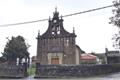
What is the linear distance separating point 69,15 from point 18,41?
5045 cm

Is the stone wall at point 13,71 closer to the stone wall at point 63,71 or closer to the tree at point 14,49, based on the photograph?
the stone wall at point 63,71

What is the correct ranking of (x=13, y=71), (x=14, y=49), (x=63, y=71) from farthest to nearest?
(x=14, y=49)
(x=63, y=71)
(x=13, y=71)

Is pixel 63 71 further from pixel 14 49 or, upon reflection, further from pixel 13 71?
pixel 14 49

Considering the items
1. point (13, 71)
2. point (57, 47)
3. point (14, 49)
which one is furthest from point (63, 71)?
point (14, 49)

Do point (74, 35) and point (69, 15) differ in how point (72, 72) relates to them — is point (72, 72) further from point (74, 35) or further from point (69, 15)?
point (74, 35)

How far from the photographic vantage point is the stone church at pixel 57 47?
1756 inches

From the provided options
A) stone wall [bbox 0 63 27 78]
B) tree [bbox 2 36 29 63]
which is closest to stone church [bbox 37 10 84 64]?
stone wall [bbox 0 63 27 78]

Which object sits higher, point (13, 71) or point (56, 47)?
point (56, 47)

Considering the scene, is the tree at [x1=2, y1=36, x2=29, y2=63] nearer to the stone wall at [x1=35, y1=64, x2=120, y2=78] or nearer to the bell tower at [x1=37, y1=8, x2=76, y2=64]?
the bell tower at [x1=37, y1=8, x2=76, y2=64]

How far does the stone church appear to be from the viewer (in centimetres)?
4459

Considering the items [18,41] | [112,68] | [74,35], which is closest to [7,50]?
[18,41]

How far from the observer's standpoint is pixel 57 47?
44.8 meters

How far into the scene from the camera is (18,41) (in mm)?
65125

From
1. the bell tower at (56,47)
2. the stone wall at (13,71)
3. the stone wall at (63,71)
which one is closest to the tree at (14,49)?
the bell tower at (56,47)
